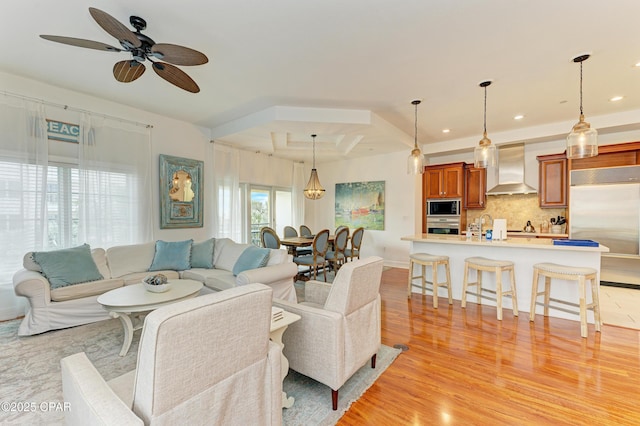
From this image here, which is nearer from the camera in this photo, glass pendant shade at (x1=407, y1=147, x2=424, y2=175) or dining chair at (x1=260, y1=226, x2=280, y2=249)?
glass pendant shade at (x1=407, y1=147, x2=424, y2=175)

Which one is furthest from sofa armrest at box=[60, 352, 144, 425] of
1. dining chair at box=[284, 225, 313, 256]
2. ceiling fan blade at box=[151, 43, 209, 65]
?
dining chair at box=[284, 225, 313, 256]

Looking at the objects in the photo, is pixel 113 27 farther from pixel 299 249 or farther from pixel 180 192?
pixel 299 249

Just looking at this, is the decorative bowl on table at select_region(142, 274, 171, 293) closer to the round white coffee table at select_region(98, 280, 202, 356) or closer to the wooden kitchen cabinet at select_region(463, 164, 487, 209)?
the round white coffee table at select_region(98, 280, 202, 356)

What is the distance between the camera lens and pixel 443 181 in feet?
20.3

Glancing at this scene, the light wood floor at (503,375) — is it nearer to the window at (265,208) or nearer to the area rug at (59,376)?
the area rug at (59,376)

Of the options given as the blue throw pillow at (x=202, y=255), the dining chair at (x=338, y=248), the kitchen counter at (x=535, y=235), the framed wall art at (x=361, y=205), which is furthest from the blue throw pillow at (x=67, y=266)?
the kitchen counter at (x=535, y=235)

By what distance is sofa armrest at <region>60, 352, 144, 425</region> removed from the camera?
0.90 metres

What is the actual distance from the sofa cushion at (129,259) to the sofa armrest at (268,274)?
5.76 feet

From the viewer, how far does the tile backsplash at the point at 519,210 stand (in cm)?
564

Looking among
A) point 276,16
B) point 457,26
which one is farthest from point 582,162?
point 276,16

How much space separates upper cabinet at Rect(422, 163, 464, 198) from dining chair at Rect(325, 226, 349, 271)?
2.39 metres

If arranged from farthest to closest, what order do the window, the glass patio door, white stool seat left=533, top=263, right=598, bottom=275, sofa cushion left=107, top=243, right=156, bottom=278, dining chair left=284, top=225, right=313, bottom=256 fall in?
the glass patio door
the window
dining chair left=284, top=225, right=313, bottom=256
sofa cushion left=107, top=243, right=156, bottom=278
white stool seat left=533, top=263, right=598, bottom=275

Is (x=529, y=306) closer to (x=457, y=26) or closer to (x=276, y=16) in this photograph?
(x=457, y=26)

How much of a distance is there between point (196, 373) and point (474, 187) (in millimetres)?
6443
